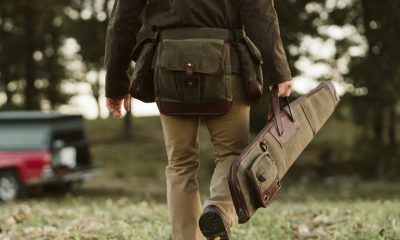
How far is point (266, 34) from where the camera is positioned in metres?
3.56

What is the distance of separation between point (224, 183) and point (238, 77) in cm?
59

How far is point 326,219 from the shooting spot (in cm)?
521

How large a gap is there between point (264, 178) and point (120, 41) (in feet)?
3.76

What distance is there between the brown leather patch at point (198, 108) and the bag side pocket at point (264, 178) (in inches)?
12.8

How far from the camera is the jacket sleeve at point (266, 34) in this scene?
11.7 ft

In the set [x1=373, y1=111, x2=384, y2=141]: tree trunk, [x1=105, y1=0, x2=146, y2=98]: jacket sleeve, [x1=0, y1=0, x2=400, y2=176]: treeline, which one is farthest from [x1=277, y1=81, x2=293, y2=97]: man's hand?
[x1=373, y1=111, x2=384, y2=141]: tree trunk

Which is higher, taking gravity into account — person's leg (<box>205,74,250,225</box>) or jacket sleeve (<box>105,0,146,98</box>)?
jacket sleeve (<box>105,0,146,98</box>)

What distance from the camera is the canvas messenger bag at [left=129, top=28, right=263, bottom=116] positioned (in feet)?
11.6

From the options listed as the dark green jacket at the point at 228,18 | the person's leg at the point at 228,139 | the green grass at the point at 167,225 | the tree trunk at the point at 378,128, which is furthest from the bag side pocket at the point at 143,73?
the tree trunk at the point at 378,128

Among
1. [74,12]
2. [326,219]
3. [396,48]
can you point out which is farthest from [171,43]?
[74,12]

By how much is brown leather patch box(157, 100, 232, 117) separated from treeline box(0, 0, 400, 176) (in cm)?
1703

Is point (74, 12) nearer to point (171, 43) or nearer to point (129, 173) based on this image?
point (129, 173)

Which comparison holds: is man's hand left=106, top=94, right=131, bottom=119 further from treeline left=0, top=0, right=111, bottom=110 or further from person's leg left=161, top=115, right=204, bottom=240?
treeline left=0, top=0, right=111, bottom=110

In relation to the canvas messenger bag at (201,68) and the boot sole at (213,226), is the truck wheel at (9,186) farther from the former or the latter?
the boot sole at (213,226)
